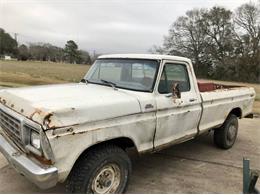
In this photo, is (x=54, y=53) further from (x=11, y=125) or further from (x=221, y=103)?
(x=11, y=125)

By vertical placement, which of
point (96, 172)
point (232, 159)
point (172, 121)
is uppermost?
point (172, 121)

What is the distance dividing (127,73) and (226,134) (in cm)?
279

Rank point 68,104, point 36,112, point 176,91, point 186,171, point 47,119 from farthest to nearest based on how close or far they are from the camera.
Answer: point 186,171 < point 176,91 < point 68,104 < point 36,112 < point 47,119

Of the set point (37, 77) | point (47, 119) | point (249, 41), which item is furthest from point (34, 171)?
point (249, 41)

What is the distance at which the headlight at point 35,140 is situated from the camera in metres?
3.05

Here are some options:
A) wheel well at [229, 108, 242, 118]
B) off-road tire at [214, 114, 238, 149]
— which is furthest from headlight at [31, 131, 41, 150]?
wheel well at [229, 108, 242, 118]

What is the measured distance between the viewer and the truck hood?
9.93 ft

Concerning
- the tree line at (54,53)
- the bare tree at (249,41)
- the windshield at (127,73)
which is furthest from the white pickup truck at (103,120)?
the tree line at (54,53)

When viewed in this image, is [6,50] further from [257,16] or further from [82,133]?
[82,133]

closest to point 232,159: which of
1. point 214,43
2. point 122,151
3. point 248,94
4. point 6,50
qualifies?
point 248,94

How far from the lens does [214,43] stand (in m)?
45.4

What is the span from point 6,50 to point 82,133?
8610 centimetres

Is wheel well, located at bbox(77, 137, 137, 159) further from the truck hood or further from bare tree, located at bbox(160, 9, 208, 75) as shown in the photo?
bare tree, located at bbox(160, 9, 208, 75)

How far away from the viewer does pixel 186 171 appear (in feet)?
16.0
